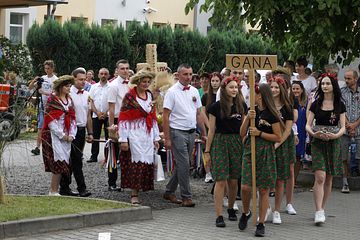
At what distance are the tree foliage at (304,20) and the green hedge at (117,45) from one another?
39.8ft

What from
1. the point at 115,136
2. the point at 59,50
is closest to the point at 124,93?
the point at 115,136

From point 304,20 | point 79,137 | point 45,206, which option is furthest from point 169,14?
point 45,206

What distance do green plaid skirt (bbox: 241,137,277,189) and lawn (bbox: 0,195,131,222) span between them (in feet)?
5.57

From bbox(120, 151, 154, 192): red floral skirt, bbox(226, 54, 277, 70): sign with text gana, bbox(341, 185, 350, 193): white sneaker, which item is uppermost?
bbox(226, 54, 277, 70): sign with text gana

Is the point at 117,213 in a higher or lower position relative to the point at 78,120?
lower

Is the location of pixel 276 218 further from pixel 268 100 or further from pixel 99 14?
pixel 99 14

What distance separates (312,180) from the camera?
16.6m

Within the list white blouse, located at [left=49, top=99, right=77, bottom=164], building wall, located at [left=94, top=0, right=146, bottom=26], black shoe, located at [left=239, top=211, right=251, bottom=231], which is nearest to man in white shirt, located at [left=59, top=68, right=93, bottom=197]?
white blouse, located at [left=49, top=99, right=77, bottom=164]

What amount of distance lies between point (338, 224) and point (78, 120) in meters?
4.18

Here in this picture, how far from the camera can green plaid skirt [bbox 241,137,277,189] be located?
37.3ft

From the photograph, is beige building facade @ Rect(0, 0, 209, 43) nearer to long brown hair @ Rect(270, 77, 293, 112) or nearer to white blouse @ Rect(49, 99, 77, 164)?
white blouse @ Rect(49, 99, 77, 164)

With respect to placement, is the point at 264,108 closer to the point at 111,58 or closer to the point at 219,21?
Answer: the point at 219,21

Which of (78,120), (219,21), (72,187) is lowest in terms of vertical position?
(72,187)

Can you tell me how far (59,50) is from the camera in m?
31.8
